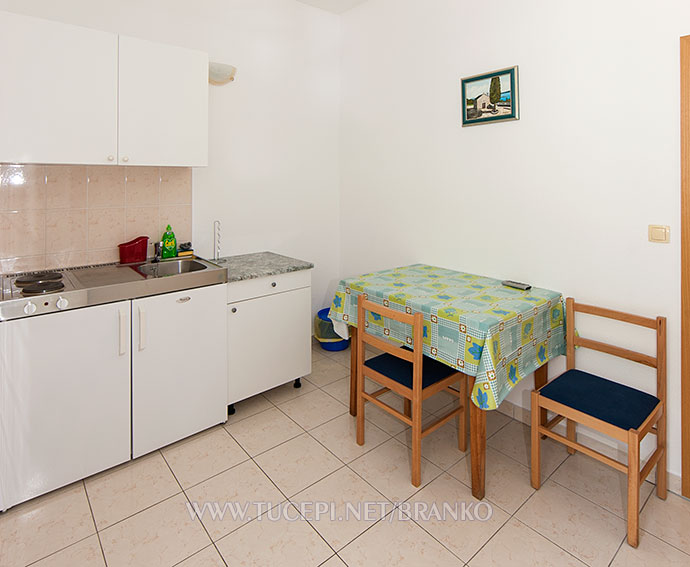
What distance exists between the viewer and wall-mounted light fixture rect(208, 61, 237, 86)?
2791mm

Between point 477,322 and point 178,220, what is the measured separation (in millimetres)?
2021

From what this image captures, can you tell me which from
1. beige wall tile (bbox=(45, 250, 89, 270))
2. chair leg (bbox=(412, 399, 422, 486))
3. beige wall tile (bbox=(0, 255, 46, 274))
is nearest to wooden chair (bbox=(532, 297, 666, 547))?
chair leg (bbox=(412, 399, 422, 486))

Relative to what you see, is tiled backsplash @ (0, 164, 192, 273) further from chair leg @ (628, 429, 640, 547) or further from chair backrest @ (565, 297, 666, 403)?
chair leg @ (628, 429, 640, 547)

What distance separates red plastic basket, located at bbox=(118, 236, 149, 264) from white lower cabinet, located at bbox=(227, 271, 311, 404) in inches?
24.6

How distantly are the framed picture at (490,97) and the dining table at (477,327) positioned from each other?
0.98 metres

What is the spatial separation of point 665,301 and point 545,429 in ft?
2.68

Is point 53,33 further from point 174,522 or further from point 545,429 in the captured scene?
point 545,429

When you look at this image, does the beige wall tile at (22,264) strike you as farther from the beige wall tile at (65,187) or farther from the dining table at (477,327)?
the dining table at (477,327)

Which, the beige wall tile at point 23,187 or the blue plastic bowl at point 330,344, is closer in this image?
the beige wall tile at point 23,187

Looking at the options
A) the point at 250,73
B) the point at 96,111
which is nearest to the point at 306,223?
the point at 250,73

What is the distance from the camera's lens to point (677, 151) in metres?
1.85

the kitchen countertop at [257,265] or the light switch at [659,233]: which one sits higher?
the light switch at [659,233]

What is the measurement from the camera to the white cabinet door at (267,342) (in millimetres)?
2545

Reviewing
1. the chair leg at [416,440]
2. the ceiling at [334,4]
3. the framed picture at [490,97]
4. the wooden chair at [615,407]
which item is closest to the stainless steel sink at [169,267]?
the chair leg at [416,440]
